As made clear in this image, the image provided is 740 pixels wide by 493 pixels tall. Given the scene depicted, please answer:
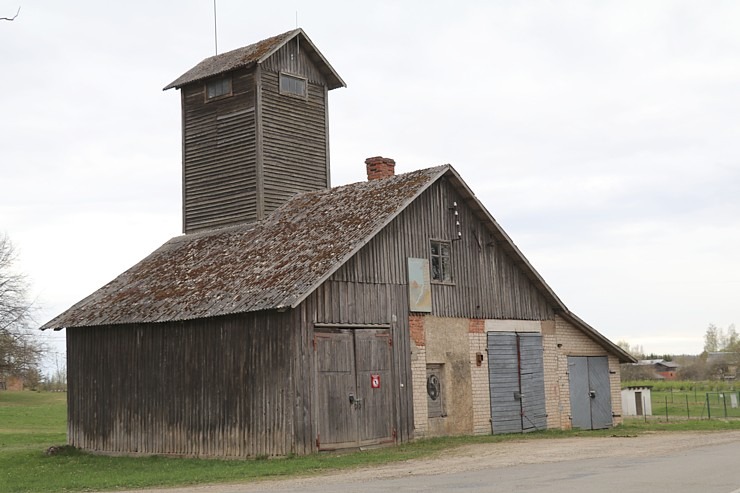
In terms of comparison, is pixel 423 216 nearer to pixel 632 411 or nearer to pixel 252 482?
pixel 252 482

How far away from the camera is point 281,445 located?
23469mm

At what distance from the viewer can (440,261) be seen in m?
27.9

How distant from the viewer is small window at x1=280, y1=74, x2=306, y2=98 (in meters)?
32.1

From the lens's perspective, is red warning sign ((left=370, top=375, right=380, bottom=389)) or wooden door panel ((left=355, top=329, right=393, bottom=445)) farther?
red warning sign ((left=370, top=375, right=380, bottom=389))

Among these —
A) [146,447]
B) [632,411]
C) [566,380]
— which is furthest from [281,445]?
[632,411]

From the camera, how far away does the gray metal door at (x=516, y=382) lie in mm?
29219

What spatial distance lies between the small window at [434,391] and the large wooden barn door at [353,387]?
5.89 ft

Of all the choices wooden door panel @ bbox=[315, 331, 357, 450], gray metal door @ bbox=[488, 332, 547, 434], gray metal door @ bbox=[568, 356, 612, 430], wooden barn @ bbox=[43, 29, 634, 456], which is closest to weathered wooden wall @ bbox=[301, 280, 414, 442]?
wooden barn @ bbox=[43, 29, 634, 456]

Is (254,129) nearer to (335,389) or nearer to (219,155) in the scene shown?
(219,155)

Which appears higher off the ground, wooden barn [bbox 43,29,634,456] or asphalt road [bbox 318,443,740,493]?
wooden barn [bbox 43,29,634,456]

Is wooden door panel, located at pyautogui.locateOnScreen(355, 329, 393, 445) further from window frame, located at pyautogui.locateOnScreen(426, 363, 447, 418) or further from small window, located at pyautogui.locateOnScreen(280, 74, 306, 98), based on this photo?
small window, located at pyautogui.locateOnScreen(280, 74, 306, 98)

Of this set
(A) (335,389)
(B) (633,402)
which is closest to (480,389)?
(A) (335,389)

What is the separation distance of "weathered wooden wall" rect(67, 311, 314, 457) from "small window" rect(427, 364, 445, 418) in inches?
184

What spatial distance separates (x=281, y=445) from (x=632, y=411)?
2604cm
